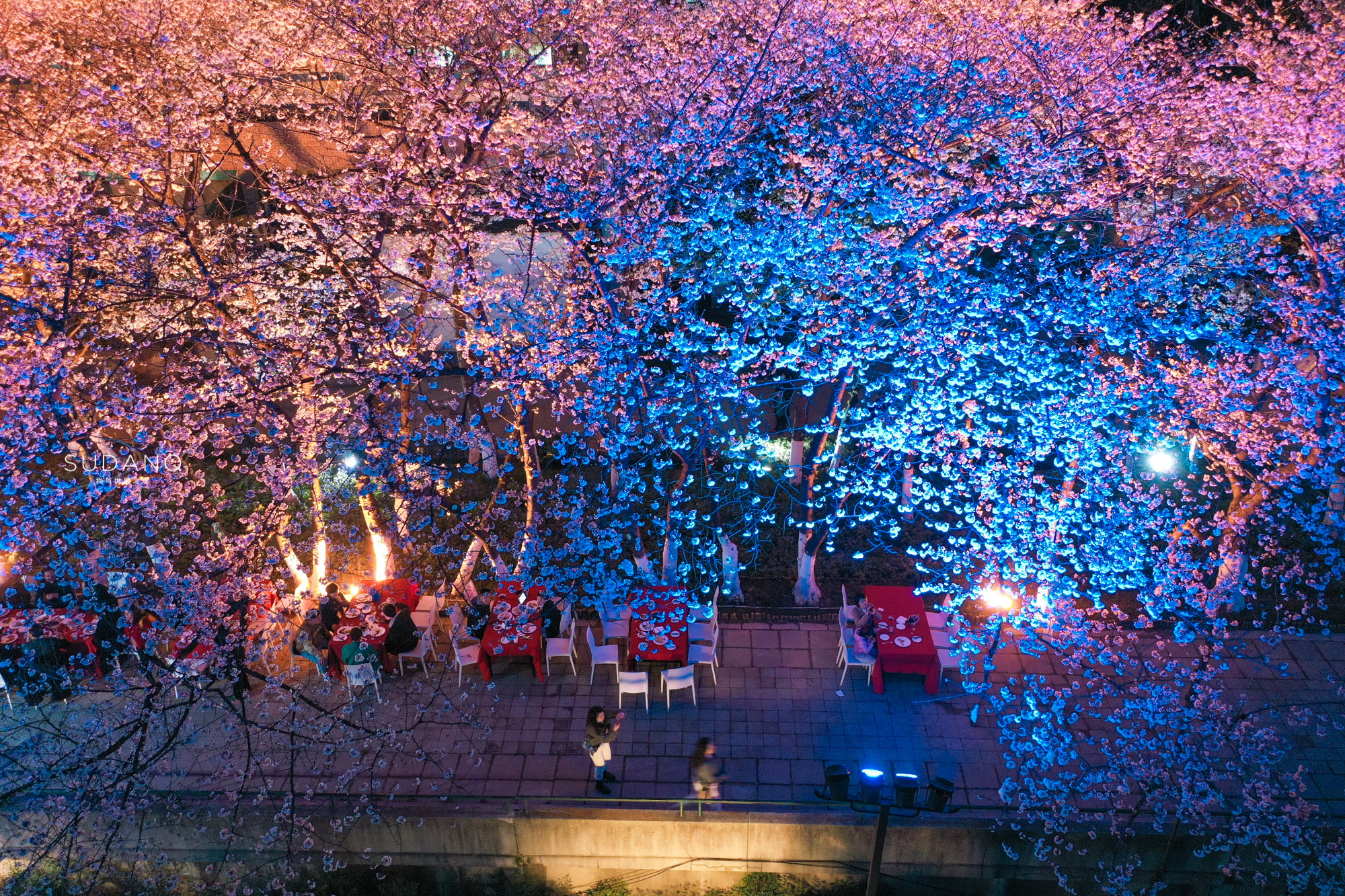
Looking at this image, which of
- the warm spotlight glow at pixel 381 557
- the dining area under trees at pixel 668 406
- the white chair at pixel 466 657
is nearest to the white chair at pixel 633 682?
the dining area under trees at pixel 668 406

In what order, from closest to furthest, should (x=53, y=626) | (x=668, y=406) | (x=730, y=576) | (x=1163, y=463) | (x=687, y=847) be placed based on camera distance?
(x=687, y=847), (x=53, y=626), (x=668, y=406), (x=730, y=576), (x=1163, y=463)

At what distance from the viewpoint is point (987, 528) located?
11.8 m

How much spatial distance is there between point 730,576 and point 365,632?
18.9ft

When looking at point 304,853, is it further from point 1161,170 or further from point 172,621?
point 1161,170

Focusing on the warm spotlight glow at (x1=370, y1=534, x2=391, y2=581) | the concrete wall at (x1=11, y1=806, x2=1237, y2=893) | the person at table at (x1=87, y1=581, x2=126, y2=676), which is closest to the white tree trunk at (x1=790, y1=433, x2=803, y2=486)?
the concrete wall at (x1=11, y1=806, x2=1237, y2=893)

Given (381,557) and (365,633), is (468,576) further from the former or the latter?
(365,633)

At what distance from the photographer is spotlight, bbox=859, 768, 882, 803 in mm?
7680

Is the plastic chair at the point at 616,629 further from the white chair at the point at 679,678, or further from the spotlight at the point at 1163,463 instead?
the spotlight at the point at 1163,463

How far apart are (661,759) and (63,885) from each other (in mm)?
7764

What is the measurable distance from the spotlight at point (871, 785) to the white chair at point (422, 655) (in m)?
6.92

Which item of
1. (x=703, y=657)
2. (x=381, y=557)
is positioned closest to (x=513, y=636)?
(x=703, y=657)

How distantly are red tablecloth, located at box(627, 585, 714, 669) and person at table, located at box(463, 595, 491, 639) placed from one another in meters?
2.18

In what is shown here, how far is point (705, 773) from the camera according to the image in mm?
10211

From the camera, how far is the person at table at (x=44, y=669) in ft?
35.8
